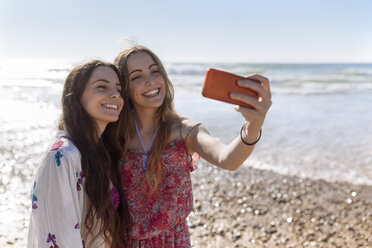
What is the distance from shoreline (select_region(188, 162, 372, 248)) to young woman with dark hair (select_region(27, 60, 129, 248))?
2.82 metres

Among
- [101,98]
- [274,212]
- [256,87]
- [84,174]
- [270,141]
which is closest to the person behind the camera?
[256,87]

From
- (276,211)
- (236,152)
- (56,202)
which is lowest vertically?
(276,211)

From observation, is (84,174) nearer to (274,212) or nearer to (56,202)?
(56,202)

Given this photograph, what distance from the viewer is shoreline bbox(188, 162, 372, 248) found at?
5047 mm

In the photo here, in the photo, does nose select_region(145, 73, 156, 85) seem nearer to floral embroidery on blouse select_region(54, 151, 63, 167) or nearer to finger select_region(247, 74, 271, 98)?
floral embroidery on blouse select_region(54, 151, 63, 167)

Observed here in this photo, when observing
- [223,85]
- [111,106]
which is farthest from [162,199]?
[223,85]

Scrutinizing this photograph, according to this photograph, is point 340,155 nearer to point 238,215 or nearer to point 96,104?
point 238,215

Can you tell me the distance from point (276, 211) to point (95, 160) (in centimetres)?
429

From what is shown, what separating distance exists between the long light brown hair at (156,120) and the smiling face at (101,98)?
201 mm

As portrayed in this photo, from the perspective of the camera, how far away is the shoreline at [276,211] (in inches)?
199

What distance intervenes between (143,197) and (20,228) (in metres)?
3.40

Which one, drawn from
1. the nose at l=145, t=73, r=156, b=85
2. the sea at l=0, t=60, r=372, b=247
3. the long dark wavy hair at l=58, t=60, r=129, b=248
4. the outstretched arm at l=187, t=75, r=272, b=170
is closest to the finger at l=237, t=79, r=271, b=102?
the outstretched arm at l=187, t=75, r=272, b=170

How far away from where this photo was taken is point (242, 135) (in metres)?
1.94

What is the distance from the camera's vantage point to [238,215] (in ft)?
18.8
